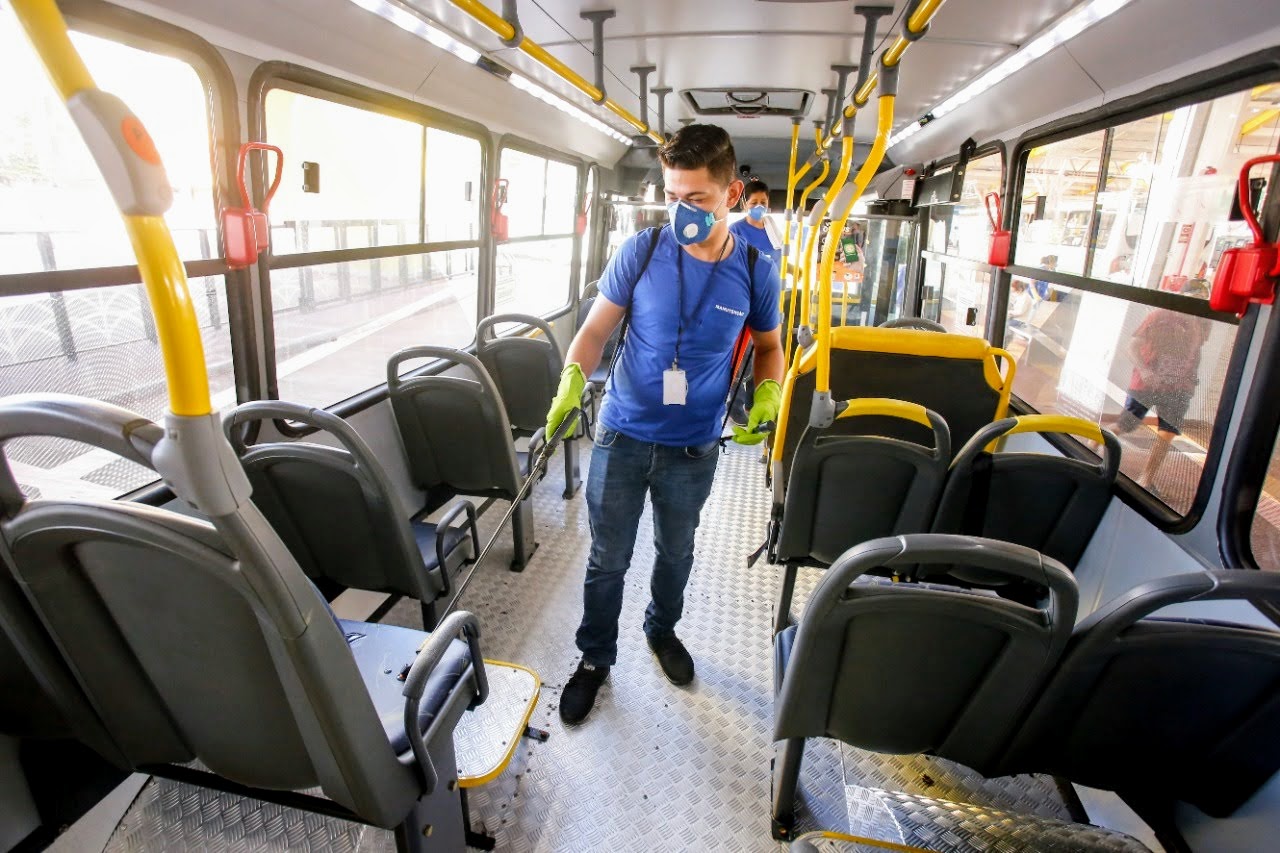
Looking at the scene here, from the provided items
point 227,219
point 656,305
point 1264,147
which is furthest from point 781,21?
point 227,219

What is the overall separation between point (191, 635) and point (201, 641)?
2 centimetres

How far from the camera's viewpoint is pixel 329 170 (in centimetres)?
270

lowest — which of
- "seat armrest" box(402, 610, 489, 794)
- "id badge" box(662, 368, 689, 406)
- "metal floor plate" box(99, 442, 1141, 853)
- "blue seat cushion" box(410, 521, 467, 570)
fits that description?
"metal floor plate" box(99, 442, 1141, 853)

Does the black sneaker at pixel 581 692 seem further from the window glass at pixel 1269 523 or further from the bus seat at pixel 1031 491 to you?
the window glass at pixel 1269 523

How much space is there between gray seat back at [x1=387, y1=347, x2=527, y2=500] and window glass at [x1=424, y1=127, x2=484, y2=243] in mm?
1299

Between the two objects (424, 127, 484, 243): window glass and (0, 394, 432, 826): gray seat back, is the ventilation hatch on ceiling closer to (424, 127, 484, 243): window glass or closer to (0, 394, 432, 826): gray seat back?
(424, 127, 484, 243): window glass

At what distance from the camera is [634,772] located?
6.98ft

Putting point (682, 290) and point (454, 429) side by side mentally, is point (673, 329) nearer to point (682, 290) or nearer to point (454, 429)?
point (682, 290)

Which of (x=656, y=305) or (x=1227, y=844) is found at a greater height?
(x=656, y=305)

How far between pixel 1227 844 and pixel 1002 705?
70cm

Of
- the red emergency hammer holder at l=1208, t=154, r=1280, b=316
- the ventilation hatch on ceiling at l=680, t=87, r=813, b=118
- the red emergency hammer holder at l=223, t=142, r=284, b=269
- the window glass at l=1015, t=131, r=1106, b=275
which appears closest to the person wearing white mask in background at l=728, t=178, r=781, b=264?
the ventilation hatch on ceiling at l=680, t=87, r=813, b=118

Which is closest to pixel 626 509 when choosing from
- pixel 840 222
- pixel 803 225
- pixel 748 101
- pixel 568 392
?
pixel 568 392

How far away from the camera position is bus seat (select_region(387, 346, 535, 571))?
2.60m

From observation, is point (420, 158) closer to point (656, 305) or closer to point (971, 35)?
point (656, 305)
